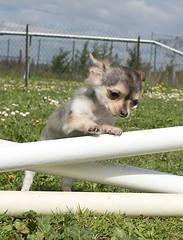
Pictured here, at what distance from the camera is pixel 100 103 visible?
3188mm

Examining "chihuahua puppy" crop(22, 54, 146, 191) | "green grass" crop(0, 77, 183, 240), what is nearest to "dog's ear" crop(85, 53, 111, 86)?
"chihuahua puppy" crop(22, 54, 146, 191)

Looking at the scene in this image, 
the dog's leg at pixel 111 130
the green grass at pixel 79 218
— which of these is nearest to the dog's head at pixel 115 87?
the dog's leg at pixel 111 130

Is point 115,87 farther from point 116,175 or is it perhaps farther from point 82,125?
point 116,175

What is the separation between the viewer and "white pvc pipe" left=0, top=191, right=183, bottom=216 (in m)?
2.81

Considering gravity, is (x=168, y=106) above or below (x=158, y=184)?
above

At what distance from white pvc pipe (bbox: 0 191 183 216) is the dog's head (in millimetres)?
791

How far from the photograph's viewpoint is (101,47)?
16328 millimetres

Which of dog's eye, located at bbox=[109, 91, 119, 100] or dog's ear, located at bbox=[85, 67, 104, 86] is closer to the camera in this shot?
dog's eye, located at bbox=[109, 91, 119, 100]

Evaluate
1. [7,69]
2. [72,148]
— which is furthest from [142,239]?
[7,69]

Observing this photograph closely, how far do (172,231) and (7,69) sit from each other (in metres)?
21.7

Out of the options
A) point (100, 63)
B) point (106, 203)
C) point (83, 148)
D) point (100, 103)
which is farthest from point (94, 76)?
point (106, 203)

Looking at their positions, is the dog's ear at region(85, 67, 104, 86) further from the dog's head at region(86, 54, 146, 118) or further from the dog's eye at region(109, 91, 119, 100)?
the dog's eye at region(109, 91, 119, 100)

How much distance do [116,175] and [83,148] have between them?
594 millimetres

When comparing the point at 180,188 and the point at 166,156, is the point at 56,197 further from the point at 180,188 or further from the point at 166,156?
the point at 166,156
